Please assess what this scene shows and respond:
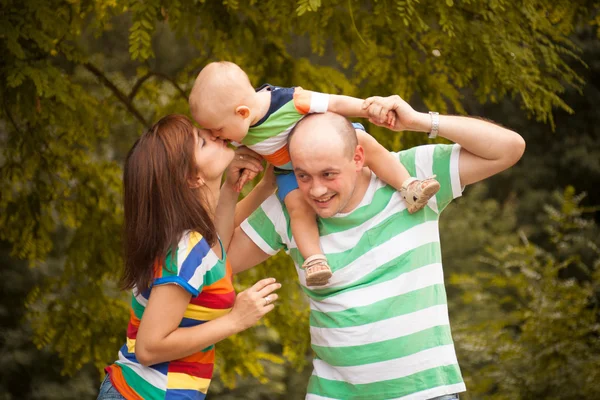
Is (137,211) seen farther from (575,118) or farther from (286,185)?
(575,118)

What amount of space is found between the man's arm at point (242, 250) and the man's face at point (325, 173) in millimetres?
377

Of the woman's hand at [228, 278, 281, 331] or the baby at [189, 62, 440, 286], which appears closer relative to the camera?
the woman's hand at [228, 278, 281, 331]

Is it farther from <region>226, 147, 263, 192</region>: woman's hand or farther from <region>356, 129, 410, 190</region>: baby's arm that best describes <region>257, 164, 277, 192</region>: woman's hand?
<region>356, 129, 410, 190</region>: baby's arm

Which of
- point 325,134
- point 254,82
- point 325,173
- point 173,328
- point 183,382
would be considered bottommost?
point 183,382

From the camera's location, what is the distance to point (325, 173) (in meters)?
2.45

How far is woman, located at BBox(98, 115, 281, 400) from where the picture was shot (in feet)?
7.50

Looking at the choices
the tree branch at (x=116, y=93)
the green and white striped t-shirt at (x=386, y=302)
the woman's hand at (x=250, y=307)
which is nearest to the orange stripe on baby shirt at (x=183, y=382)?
the woman's hand at (x=250, y=307)

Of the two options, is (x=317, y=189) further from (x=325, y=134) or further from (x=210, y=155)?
(x=210, y=155)

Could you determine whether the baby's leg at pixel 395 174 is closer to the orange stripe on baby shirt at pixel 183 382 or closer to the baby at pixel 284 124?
the baby at pixel 284 124

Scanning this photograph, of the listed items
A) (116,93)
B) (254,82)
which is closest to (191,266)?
(254,82)

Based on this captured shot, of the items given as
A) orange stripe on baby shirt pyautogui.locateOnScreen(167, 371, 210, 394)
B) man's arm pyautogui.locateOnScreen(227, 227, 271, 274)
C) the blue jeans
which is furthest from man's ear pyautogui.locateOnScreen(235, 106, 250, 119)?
the blue jeans

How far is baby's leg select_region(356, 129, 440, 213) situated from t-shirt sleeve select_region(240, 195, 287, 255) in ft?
1.27

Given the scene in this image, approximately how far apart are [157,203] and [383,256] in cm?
72

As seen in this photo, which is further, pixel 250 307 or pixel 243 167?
pixel 243 167
